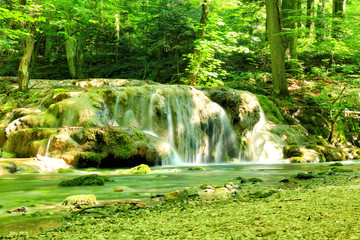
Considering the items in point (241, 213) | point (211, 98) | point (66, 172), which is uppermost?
point (211, 98)

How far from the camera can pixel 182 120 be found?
9.56 metres

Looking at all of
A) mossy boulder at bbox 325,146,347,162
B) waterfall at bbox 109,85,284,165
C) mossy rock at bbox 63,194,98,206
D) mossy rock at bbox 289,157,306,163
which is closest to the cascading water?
waterfall at bbox 109,85,284,165

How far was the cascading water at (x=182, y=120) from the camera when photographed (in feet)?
30.1

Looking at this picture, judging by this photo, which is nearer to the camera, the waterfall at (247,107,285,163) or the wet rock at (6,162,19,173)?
the wet rock at (6,162,19,173)

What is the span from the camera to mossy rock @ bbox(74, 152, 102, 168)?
6551 mm

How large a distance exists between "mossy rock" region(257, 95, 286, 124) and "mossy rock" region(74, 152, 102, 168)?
7.82 m

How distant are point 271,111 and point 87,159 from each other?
8.52 m

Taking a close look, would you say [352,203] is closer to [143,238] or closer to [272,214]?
[272,214]

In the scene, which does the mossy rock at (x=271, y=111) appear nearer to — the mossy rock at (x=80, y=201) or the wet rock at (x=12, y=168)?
the wet rock at (x=12, y=168)

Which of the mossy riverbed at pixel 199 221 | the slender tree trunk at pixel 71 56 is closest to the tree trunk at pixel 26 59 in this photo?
the slender tree trunk at pixel 71 56

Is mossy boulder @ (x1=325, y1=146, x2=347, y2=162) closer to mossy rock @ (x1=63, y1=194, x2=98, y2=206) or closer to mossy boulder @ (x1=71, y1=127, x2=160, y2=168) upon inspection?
mossy boulder @ (x1=71, y1=127, x2=160, y2=168)

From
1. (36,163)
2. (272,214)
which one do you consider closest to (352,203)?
(272,214)

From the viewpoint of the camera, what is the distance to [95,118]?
822 centimetres

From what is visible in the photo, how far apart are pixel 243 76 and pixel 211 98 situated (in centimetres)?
611
